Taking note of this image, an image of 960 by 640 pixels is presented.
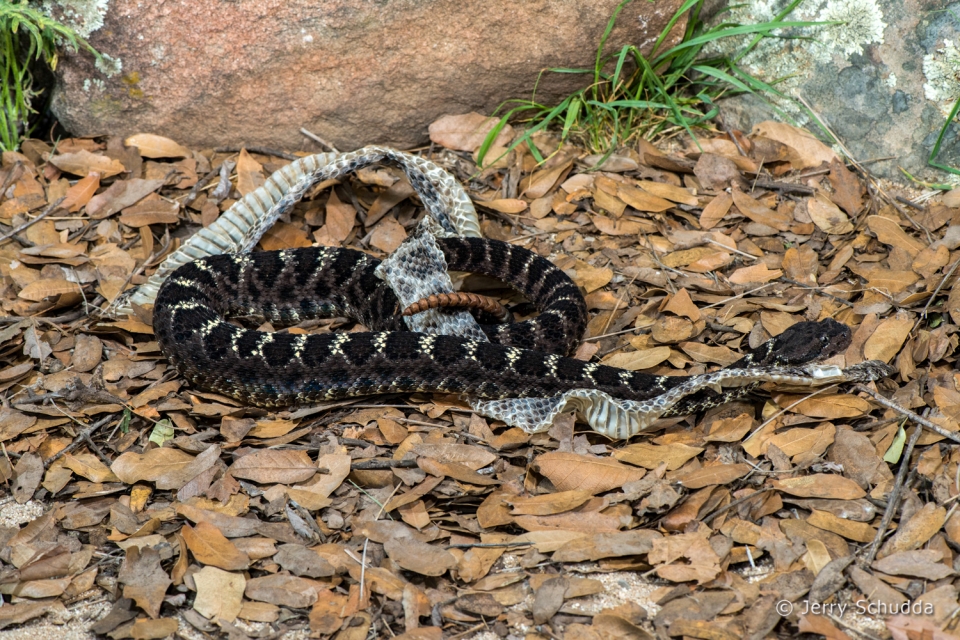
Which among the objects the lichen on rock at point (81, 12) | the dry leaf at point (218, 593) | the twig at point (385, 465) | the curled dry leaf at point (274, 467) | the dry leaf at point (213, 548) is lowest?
the dry leaf at point (218, 593)

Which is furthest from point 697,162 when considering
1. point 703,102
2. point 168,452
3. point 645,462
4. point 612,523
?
point 168,452

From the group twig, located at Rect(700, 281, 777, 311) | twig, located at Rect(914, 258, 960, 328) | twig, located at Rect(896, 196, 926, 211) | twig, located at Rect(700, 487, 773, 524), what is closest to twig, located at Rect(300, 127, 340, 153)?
twig, located at Rect(700, 281, 777, 311)

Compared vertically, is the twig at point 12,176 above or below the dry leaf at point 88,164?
below

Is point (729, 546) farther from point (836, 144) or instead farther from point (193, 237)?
point (193, 237)

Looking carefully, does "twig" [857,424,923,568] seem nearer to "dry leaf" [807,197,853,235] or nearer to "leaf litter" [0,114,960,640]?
"leaf litter" [0,114,960,640]

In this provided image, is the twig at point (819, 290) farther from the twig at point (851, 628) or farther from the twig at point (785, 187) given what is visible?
the twig at point (851, 628)

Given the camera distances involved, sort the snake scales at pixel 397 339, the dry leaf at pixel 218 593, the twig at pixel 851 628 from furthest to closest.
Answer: the snake scales at pixel 397 339 < the dry leaf at pixel 218 593 < the twig at pixel 851 628

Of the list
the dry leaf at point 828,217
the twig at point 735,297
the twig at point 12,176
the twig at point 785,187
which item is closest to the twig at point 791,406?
the twig at point 735,297

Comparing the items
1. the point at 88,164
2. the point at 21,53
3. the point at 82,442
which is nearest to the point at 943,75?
the point at 82,442
